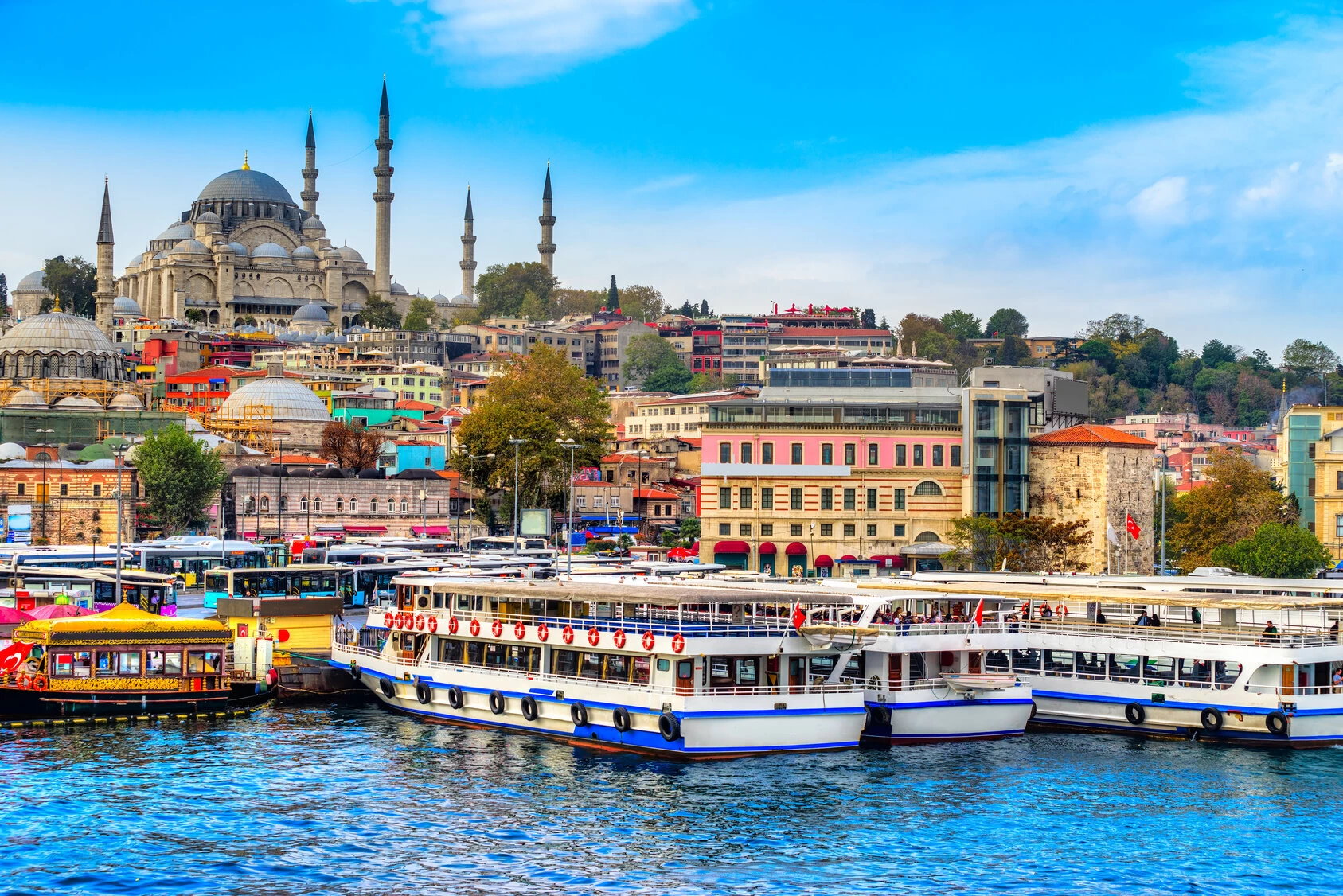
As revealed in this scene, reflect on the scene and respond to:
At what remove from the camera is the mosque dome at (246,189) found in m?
166

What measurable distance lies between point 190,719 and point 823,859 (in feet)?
50.3

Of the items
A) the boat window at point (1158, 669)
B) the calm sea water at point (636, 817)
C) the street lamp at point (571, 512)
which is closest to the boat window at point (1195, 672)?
the boat window at point (1158, 669)

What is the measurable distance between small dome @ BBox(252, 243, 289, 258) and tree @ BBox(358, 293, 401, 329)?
12841mm

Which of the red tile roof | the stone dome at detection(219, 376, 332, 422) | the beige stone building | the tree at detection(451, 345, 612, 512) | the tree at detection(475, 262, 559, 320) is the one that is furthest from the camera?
the tree at detection(475, 262, 559, 320)

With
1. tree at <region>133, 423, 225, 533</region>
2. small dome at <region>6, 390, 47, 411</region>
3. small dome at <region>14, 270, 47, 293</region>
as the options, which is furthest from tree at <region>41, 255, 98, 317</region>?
tree at <region>133, 423, 225, 533</region>

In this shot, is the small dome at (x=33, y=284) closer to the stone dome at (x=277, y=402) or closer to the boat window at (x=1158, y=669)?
the stone dome at (x=277, y=402)

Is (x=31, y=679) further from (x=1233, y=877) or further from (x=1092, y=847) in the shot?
(x=1233, y=877)

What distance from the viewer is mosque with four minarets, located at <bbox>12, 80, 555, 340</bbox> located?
155250 mm

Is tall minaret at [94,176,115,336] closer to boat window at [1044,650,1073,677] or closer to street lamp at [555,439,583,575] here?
street lamp at [555,439,583,575]

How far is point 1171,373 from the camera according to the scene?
157 metres

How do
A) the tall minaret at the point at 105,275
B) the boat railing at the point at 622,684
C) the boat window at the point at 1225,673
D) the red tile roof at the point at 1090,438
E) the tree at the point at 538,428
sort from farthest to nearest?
the tall minaret at the point at 105,275
the tree at the point at 538,428
the red tile roof at the point at 1090,438
the boat window at the point at 1225,673
the boat railing at the point at 622,684

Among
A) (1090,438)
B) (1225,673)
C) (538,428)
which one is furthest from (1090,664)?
(538,428)

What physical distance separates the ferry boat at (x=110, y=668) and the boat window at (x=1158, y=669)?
1828 centimetres

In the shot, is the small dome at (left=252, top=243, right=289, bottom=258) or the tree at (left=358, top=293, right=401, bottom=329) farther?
the small dome at (left=252, top=243, right=289, bottom=258)
